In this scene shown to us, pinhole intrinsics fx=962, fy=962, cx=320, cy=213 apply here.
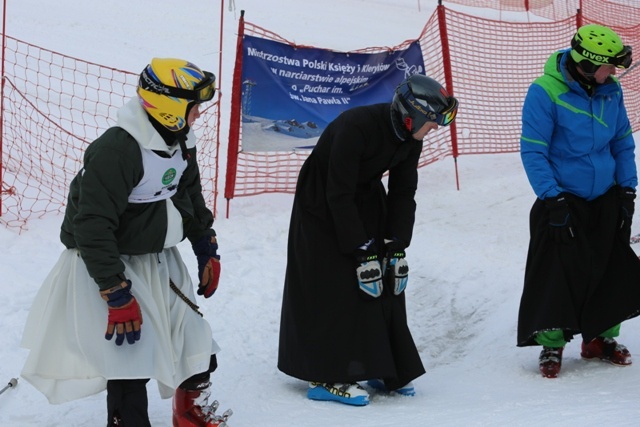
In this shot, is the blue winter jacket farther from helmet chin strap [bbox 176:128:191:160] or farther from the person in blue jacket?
helmet chin strap [bbox 176:128:191:160]

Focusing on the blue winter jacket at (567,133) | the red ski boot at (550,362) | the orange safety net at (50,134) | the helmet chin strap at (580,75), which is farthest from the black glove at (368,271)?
the orange safety net at (50,134)

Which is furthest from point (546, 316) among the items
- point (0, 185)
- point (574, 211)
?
point (0, 185)

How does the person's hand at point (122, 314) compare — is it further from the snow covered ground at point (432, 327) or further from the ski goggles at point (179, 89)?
the snow covered ground at point (432, 327)

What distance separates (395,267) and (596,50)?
1505 mm

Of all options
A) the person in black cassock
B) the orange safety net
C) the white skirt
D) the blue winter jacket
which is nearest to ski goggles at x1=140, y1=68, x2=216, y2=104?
→ the white skirt

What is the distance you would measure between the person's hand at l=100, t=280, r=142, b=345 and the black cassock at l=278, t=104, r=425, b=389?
1.29 m

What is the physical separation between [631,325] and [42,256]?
411 centimetres

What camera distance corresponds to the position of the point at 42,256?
23.0 ft

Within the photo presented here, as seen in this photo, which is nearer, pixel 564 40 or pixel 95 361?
pixel 95 361

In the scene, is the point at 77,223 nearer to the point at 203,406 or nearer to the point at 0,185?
the point at 203,406

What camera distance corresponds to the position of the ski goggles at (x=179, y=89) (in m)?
3.81

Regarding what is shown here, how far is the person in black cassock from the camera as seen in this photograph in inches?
187

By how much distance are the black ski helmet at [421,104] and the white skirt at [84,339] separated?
4.76ft

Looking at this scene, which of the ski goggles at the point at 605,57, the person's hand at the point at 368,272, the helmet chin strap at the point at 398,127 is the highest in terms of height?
the ski goggles at the point at 605,57
